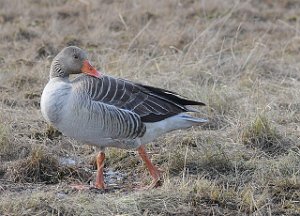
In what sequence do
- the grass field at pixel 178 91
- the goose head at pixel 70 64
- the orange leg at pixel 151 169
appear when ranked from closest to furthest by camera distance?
the grass field at pixel 178 91 < the orange leg at pixel 151 169 < the goose head at pixel 70 64

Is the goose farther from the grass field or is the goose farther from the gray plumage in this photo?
the grass field

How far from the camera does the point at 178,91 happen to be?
27.0 ft

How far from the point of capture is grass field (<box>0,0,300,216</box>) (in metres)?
5.51

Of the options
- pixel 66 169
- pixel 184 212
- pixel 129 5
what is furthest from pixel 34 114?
pixel 129 5

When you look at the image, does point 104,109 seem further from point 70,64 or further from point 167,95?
point 167,95

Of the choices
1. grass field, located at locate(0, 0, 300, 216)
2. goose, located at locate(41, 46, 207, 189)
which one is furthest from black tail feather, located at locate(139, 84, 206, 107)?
grass field, located at locate(0, 0, 300, 216)

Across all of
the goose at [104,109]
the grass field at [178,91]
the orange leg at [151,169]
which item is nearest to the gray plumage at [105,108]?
the goose at [104,109]

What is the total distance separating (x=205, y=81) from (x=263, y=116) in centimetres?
186

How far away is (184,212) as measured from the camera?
211 inches

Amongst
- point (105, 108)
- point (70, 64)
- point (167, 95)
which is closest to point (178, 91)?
point (167, 95)

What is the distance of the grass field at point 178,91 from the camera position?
5.51 m

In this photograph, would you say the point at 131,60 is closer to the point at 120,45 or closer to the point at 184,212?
the point at 120,45

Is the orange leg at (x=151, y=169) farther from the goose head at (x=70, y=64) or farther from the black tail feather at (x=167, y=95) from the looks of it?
the goose head at (x=70, y=64)

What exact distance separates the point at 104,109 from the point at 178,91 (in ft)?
7.91
